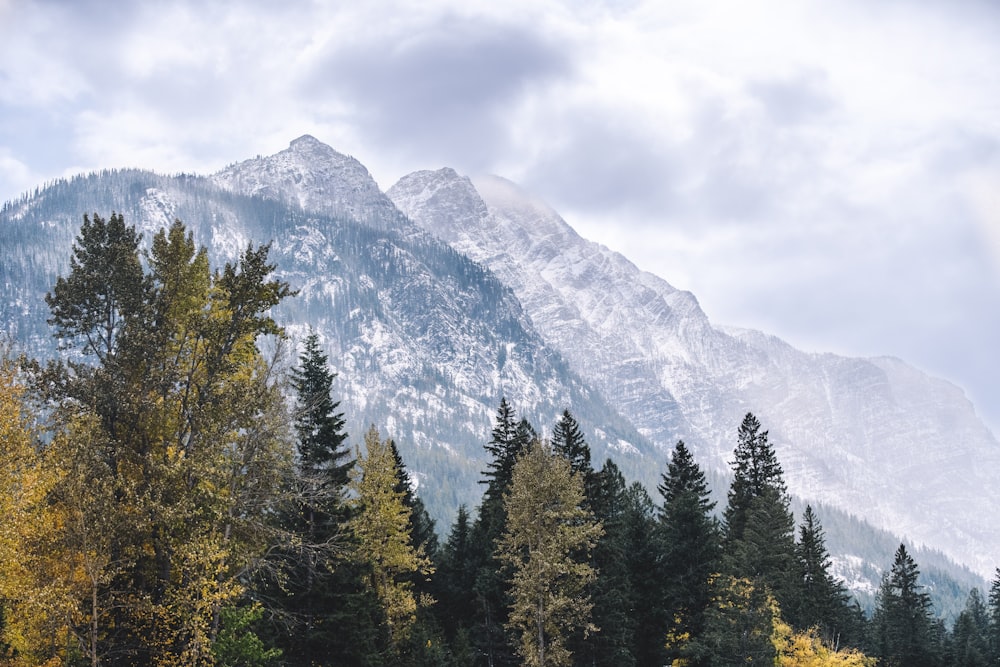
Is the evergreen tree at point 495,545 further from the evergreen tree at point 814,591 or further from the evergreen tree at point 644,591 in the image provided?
the evergreen tree at point 814,591

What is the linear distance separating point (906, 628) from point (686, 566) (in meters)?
45.6

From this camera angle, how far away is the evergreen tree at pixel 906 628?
290 ft

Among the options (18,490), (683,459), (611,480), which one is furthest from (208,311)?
(683,459)

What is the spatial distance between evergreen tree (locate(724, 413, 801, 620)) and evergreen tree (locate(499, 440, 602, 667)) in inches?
413

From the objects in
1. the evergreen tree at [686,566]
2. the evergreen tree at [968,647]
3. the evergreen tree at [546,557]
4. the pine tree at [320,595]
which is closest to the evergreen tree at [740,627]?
the evergreen tree at [686,566]

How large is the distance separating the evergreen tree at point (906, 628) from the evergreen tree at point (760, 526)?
84.4 ft

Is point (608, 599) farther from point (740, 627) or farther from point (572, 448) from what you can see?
point (572, 448)

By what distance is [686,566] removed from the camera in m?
59.4

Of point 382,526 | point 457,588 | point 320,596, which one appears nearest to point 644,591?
point 457,588

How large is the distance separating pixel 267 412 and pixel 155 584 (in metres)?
6.71

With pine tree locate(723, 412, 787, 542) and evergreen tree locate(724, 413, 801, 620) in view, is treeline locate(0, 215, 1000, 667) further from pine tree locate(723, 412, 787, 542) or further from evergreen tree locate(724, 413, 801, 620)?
pine tree locate(723, 412, 787, 542)

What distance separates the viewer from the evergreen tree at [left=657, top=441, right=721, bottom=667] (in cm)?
5697

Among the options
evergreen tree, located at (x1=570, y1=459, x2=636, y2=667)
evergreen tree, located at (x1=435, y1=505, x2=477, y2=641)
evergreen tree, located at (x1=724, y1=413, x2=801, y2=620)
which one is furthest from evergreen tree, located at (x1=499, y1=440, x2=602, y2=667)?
evergreen tree, located at (x1=435, y1=505, x2=477, y2=641)

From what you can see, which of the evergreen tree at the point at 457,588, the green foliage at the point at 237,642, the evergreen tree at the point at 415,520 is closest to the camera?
the green foliage at the point at 237,642
